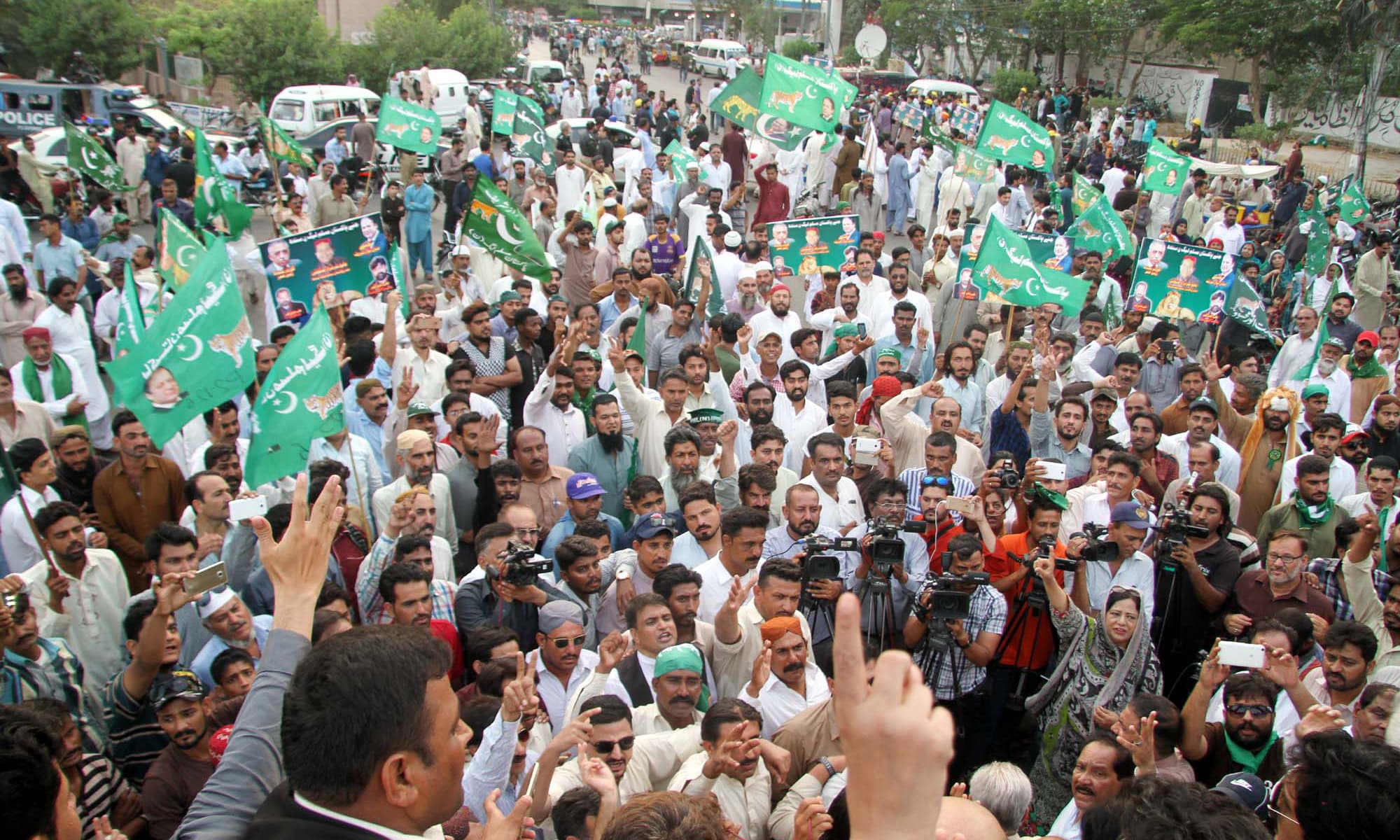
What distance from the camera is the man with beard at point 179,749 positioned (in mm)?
3795

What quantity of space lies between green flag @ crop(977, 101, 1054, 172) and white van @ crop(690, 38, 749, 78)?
32.0m

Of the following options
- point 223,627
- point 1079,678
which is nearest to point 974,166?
point 1079,678

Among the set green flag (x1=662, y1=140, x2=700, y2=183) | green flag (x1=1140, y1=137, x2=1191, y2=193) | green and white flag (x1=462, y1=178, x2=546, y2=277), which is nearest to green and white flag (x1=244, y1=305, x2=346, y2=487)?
green and white flag (x1=462, y1=178, x2=546, y2=277)

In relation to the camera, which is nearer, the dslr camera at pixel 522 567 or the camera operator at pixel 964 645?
the dslr camera at pixel 522 567

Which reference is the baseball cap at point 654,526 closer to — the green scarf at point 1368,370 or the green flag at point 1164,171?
the green scarf at point 1368,370

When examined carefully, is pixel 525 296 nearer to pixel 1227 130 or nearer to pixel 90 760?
pixel 90 760

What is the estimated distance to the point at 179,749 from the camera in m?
3.92

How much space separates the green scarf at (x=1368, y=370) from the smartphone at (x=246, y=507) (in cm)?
779

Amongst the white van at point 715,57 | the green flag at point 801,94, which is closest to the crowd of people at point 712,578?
the green flag at point 801,94

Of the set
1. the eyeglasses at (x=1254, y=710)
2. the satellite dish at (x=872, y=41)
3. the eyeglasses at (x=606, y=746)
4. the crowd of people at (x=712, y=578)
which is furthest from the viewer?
the satellite dish at (x=872, y=41)

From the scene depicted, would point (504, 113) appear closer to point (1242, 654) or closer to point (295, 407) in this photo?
point (295, 407)

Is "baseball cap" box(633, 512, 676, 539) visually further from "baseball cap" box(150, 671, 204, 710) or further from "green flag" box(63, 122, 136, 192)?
"green flag" box(63, 122, 136, 192)

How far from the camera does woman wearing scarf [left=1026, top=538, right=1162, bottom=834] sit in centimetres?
449

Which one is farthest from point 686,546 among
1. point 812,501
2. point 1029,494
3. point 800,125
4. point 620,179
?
point 620,179
